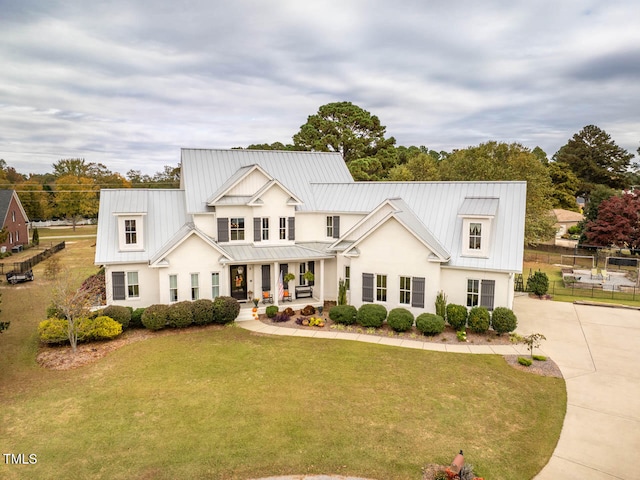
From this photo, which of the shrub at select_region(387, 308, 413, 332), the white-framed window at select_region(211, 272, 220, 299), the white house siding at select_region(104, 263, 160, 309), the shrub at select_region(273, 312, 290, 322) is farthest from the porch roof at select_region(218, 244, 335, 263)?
the shrub at select_region(387, 308, 413, 332)

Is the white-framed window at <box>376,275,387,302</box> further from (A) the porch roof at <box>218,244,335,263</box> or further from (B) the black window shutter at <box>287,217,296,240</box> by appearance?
(B) the black window shutter at <box>287,217,296,240</box>

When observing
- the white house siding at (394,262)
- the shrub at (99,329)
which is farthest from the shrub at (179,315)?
the white house siding at (394,262)

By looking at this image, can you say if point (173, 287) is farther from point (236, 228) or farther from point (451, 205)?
point (451, 205)

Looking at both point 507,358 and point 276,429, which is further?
point 507,358

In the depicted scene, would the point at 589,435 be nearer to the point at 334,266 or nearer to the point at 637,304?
the point at 334,266

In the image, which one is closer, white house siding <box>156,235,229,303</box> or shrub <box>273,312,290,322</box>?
white house siding <box>156,235,229,303</box>

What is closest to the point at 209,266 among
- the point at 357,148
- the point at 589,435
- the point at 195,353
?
the point at 195,353

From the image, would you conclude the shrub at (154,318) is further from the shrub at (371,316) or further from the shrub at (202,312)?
the shrub at (371,316)
